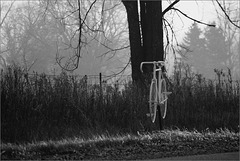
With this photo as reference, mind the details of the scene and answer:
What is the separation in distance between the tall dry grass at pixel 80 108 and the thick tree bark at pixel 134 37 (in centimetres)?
107

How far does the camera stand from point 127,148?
6.86 meters

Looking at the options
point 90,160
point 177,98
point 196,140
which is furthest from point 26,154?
point 177,98

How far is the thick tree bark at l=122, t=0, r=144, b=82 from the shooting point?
491 inches

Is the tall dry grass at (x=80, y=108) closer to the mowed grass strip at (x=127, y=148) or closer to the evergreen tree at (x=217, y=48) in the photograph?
the mowed grass strip at (x=127, y=148)

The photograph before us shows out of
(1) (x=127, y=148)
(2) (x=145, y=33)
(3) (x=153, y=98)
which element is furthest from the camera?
(2) (x=145, y=33)

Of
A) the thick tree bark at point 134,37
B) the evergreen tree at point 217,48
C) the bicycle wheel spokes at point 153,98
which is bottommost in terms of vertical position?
the bicycle wheel spokes at point 153,98

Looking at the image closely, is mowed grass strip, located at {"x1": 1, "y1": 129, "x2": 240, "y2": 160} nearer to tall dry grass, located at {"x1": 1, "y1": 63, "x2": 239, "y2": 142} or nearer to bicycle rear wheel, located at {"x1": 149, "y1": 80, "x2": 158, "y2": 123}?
bicycle rear wheel, located at {"x1": 149, "y1": 80, "x2": 158, "y2": 123}

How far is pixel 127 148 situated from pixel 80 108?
12.1 ft

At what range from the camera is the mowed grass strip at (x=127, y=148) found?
6441 mm

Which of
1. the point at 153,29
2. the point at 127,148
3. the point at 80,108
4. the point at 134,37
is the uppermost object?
the point at 153,29

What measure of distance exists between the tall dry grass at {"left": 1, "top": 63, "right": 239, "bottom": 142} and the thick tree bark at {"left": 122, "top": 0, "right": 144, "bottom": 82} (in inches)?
42.2

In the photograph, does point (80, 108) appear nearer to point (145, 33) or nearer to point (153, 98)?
point (153, 98)

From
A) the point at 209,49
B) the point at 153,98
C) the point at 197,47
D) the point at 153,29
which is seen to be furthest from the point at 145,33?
the point at 197,47

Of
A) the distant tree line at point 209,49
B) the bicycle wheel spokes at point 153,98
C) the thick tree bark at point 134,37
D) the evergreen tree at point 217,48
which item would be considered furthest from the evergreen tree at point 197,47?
the bicycle wheel spokes at point 153,98
